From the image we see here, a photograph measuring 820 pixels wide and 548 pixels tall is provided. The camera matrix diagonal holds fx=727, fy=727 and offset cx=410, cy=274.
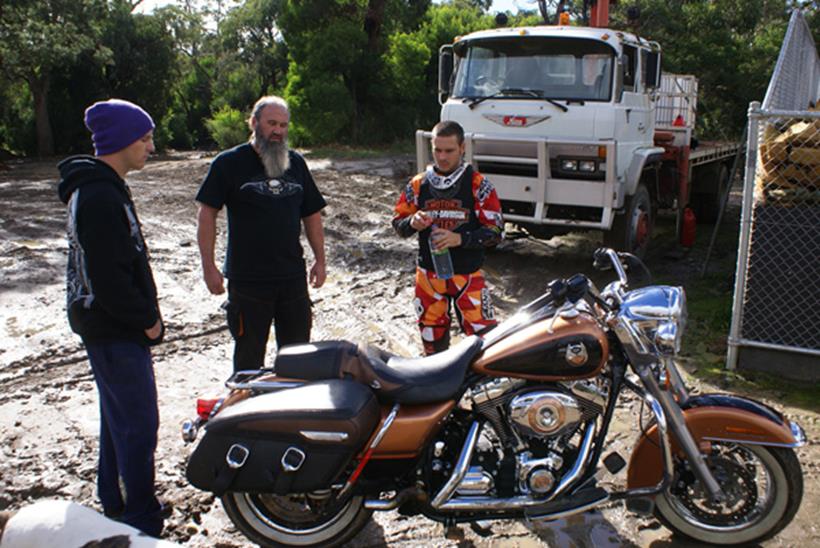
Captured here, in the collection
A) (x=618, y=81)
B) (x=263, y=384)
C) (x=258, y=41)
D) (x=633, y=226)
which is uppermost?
(x=258, y=41)

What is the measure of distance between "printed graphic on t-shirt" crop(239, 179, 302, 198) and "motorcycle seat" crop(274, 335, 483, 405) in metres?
0.97

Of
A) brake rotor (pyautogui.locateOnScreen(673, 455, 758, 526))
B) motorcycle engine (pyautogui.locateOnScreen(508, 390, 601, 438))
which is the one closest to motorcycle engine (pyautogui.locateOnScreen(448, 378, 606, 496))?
motorcycle engine (pyautogui.locateOnScreen(508, 390, 601, 438))

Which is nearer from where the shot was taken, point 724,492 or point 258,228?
point 724,492

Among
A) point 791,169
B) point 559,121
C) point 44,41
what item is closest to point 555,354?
point 791,169

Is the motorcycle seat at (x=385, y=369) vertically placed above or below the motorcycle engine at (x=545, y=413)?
above

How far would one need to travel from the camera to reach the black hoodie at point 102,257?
271cm

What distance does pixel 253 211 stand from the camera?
3689 millimetres

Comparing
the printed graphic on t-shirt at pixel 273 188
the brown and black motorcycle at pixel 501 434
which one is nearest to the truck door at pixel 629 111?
the printed graphic on t-shirt at pixel 273 188

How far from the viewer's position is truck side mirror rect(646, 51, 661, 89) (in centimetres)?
786

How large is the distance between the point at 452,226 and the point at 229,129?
872 inches

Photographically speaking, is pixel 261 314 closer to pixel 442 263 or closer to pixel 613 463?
pixel 442 263

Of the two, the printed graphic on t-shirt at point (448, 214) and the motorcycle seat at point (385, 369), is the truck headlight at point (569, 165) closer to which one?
the printed graphic on t-shirt at point (448, 214)

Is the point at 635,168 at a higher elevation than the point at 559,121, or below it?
below

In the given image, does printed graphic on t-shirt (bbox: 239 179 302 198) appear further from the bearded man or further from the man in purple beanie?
the man in purple beanie
